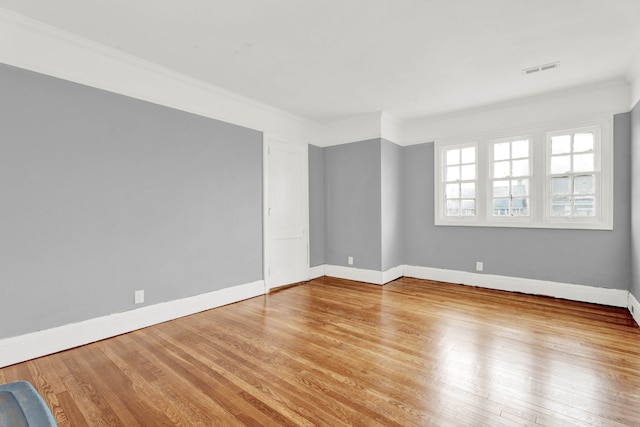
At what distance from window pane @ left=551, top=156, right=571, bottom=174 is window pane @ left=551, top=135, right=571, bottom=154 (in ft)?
0.27

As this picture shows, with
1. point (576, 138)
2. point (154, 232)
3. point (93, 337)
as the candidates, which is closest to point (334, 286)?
point (154, 232)

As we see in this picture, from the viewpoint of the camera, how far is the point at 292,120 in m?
5.11

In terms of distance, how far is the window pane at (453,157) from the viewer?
202 inches

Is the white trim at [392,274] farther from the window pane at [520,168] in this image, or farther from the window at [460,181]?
the window pane at [520,168]

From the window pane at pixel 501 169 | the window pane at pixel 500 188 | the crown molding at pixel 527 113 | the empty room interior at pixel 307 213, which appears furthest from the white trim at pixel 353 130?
the window pane at pixel 500 188

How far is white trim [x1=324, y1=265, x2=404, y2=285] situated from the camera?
5.07 meters

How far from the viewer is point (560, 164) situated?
168 inches

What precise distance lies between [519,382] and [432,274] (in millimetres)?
3148

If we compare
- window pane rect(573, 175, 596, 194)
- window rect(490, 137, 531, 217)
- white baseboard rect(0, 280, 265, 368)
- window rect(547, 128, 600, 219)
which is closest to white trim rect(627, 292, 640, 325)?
window rect(547, 128, 600, 219)

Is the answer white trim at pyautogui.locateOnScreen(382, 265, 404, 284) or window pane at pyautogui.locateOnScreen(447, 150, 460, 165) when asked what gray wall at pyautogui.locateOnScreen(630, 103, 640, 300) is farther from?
white trim at pyautogui.locateOnScreen(382, 265, 404, 284)

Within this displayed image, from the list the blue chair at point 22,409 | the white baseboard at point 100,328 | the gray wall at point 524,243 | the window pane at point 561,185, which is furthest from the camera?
the window pane at point 561,185

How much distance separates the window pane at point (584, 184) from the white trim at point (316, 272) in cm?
392

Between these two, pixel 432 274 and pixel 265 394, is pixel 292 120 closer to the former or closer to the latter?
pixel 432 274

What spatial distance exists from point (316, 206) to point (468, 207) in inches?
99.4
